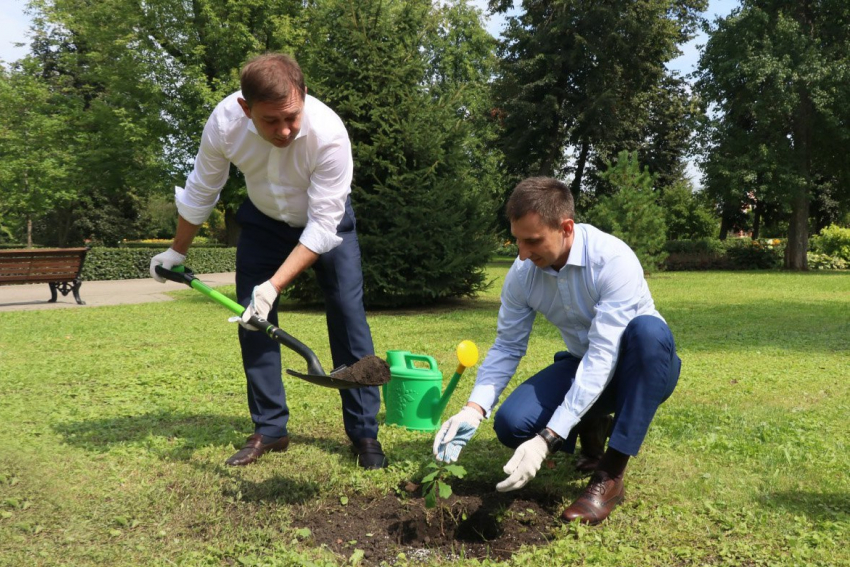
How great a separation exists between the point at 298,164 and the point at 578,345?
1.55 m

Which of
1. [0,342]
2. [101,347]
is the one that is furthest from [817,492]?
[0,342]

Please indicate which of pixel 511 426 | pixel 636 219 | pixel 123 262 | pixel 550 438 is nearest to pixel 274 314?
pixel 511 426

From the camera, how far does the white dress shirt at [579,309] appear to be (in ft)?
9.12

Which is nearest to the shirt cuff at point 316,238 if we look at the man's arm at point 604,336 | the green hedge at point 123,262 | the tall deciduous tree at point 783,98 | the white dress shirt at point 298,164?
the white dress shirt at point 298,164

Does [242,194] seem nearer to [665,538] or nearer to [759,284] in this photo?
[759,284]

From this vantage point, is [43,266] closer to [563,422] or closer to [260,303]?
[260,303]

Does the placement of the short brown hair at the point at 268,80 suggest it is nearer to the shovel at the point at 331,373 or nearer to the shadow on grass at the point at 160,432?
the shovel at the point at 331,373

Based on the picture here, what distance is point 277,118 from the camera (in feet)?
9.83

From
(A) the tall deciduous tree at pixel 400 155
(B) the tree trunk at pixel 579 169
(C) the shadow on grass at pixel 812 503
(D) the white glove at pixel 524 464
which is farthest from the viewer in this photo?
(B) the tree trunk at pixel 579 169

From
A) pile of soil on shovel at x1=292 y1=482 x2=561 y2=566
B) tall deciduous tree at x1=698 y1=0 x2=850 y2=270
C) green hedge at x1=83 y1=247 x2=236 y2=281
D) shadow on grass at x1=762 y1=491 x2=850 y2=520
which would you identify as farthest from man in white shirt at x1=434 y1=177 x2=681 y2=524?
tall deciduous tree at x1=698 y1=0 x2=850 y2=270

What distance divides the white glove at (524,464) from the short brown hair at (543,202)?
0.86 m

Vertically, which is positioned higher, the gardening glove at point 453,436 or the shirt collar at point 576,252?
the shirt collar at point 576,252

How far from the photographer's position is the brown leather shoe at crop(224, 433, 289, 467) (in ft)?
11.5

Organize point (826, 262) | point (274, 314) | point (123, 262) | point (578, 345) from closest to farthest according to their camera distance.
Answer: point (578, 345)
point (274, 314)
point (123, 262)
point (826, 262)
